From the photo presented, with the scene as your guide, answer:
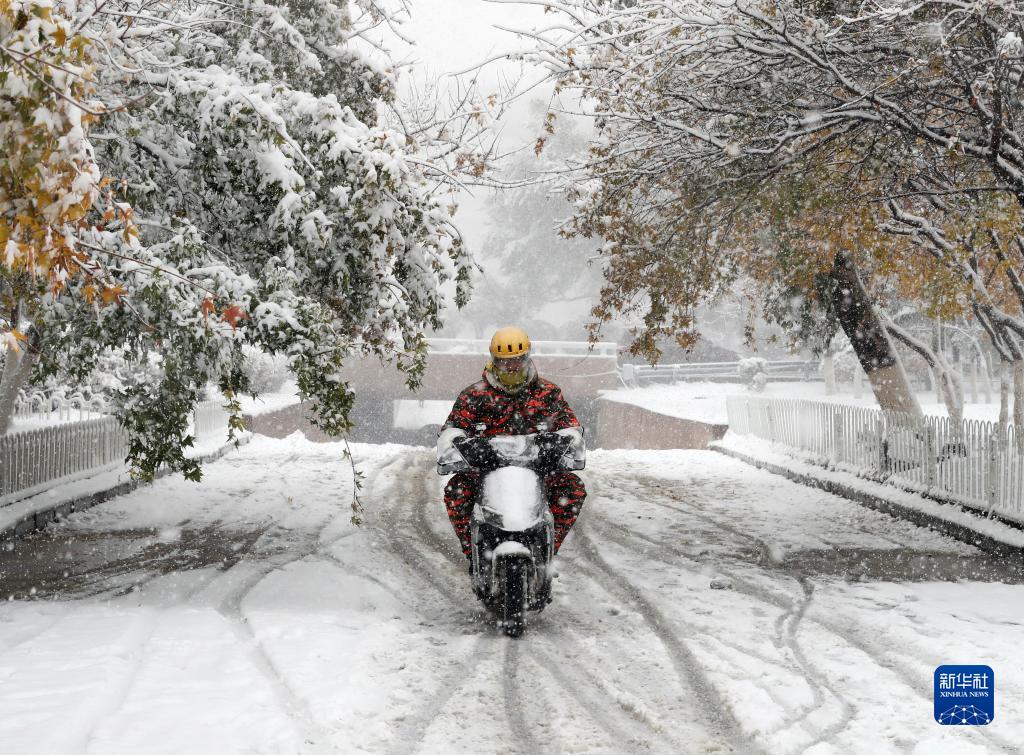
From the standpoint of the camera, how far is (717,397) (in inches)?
1624

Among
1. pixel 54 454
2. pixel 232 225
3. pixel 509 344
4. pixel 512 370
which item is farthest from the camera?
pixel 54 454

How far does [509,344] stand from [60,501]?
7944mm

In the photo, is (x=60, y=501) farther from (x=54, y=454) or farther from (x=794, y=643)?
(x=794, y=643)

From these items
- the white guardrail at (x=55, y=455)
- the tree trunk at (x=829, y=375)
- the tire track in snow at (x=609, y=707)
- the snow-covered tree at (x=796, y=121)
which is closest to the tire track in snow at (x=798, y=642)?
the tire track in snow at (x=609, y=707)

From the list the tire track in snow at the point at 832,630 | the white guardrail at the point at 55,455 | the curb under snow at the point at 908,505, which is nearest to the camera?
the tire track in snow at the point at 832,630

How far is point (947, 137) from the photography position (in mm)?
9508

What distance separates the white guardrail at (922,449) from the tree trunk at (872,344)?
4.20 feet

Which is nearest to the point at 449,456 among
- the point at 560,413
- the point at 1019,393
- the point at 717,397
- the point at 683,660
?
the point at 560,413

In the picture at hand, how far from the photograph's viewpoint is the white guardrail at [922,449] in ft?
35.0

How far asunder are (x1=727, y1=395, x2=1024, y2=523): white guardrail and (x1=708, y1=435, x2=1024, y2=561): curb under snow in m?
0.20

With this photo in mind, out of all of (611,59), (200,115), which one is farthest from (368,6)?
(200,115)

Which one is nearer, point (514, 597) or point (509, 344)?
point (514, 597)

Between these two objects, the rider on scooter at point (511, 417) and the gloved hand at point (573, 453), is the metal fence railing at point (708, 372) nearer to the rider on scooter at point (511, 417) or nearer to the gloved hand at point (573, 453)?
the rider on scooter at point (511, 417)

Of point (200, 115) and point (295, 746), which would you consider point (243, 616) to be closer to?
point (295, 746)
